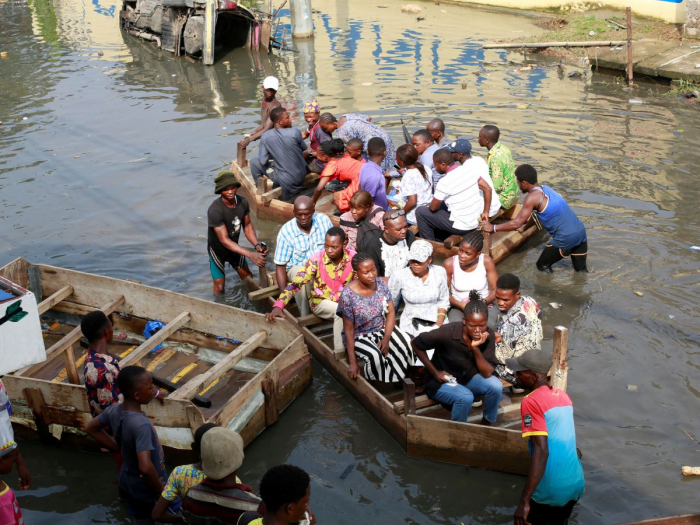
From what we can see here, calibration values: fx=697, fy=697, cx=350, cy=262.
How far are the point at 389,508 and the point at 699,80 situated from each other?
13.3 m

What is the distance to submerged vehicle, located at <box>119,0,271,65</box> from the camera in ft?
68.5

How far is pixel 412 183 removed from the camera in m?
9.06

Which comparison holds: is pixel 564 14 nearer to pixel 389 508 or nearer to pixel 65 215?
pixel 65 215

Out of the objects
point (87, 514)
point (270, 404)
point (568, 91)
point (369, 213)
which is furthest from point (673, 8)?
point (87, 514)

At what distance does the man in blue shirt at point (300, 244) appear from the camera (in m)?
7.54

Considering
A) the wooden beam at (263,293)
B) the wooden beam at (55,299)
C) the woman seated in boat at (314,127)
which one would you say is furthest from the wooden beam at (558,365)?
the woman seated in boat at (314,127)

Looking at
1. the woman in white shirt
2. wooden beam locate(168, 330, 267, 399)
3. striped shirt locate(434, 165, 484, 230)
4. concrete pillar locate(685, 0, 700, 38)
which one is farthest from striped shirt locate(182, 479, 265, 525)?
concrete pillar locate(685, 0, 700, 38)

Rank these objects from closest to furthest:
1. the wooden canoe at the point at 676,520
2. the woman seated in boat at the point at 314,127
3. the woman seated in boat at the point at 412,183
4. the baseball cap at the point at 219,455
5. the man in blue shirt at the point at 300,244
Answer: the baseball cap at the point at 219,455, the wooden canoe at the point at 676,520, the man in blue shirt at the point at 300,244, the woman seated in boat at the point at 412,183, the woman seated in boat at the point at 314,127

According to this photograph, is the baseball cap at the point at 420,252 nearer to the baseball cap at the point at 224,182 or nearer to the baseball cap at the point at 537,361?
the baseball cap at the point at 537,361

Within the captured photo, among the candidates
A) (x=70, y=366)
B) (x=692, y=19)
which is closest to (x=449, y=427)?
(x=70, y=366)

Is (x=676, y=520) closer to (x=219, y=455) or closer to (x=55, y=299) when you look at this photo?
(x=219, y=455)

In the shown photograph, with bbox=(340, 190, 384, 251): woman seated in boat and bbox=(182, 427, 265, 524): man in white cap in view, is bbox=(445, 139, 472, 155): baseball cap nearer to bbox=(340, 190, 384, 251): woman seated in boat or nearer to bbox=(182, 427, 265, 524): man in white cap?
bbox=(340, 190, 384, 251): woman seated in boat

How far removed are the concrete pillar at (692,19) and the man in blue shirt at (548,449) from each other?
51.3 ft

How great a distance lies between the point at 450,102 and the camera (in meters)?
15.6
